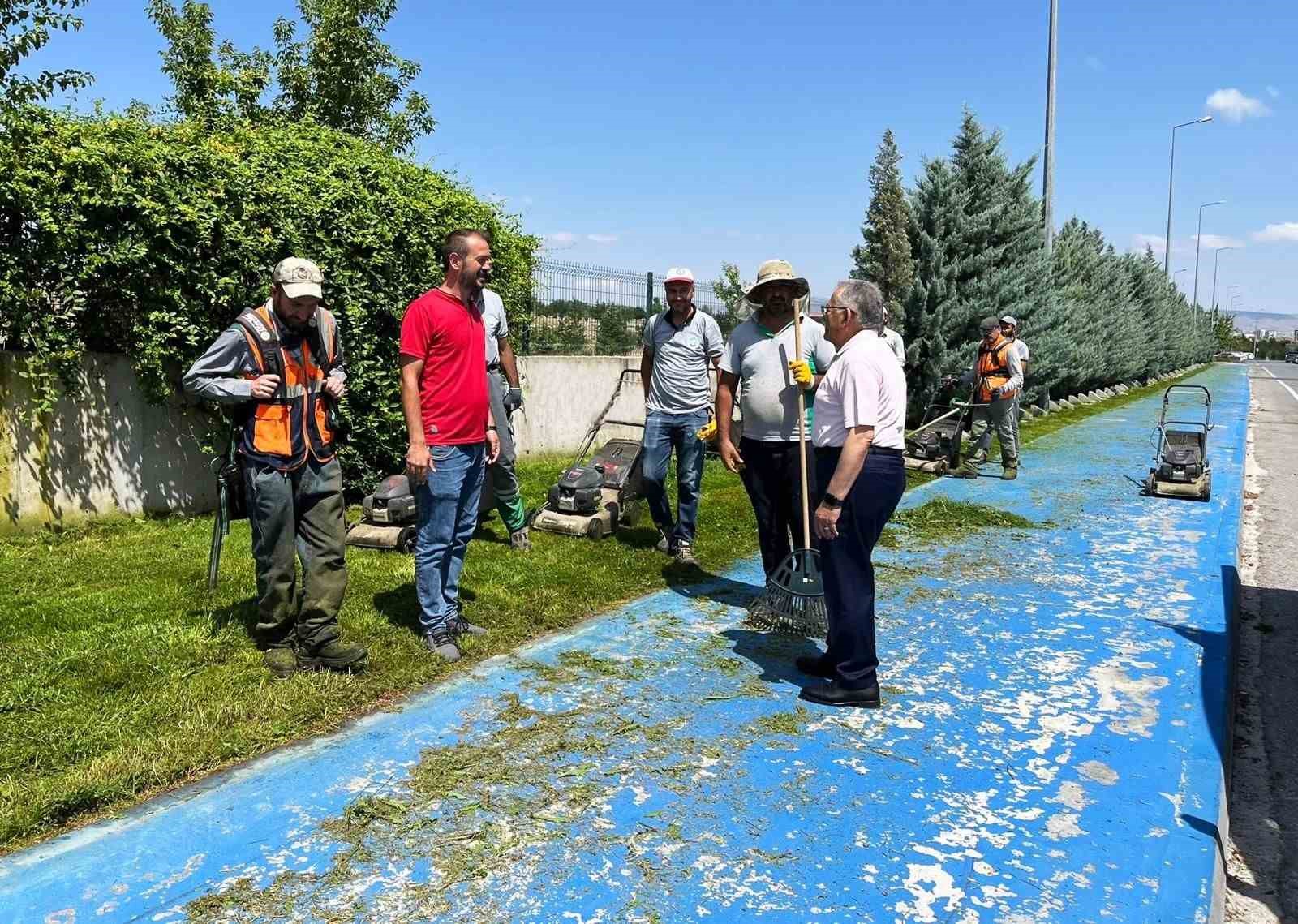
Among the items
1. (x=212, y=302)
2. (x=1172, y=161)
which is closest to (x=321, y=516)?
(x=212, y=302)

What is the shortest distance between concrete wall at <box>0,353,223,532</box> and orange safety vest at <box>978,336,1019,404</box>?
8.12 meters

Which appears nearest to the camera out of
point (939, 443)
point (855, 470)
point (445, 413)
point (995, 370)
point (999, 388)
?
point (855, 470)

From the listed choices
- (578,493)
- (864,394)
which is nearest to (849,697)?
(864,394)

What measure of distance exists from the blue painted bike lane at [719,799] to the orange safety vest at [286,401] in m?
1.20

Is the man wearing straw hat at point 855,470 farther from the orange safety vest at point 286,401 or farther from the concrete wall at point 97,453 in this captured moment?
the concrete wall at point 97,453

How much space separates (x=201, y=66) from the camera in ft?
45.8

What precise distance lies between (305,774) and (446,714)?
65 centimetres

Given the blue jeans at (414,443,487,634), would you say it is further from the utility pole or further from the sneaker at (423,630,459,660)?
the utility pole

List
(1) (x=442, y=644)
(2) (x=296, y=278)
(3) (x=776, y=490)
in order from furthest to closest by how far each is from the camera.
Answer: (3) (x=776, y=490) → (1) (x=442, y=644) → (2) (x=296, y=278)

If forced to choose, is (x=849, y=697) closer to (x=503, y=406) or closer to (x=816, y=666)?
(x=816, y=666)

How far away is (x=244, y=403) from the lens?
154 inches

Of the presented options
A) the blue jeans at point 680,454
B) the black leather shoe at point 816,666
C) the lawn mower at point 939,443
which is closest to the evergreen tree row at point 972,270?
the lawn mower at point 939,443

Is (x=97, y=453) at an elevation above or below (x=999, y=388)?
below

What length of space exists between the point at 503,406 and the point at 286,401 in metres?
2.41
